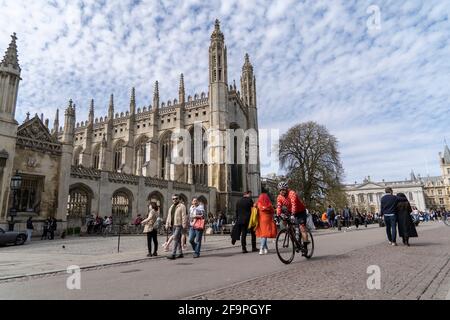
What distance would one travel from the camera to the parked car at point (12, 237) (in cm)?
1341

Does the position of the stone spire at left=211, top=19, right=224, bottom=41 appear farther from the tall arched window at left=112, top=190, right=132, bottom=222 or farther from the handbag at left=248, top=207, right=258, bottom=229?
the handbag at left=248, top=207, right=258, bottom=229

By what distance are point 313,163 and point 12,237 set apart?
26.9m

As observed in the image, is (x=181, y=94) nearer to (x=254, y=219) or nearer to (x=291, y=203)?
(x=254, y=219)

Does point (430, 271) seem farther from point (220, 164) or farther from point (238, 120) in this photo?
point (238, 120)

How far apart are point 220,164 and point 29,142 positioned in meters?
24.9

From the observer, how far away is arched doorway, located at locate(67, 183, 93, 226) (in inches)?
891

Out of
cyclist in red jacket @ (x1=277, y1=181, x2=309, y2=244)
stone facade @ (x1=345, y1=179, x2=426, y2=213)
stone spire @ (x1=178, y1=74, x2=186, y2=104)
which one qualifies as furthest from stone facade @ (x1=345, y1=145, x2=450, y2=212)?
cyclist in red jacket @ (x1=277, y1=181, x2=309, y2=244)

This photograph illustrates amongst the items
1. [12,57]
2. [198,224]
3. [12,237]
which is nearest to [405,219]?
[198,224]

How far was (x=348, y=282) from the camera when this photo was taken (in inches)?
184

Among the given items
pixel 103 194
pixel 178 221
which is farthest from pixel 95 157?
pixel 178 221

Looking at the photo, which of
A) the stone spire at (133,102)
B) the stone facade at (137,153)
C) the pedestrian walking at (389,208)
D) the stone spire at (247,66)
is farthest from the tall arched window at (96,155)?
the pedestrian walking at (389,208)

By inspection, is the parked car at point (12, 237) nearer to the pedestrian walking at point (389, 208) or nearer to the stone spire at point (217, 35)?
the pedestrian walking at point (389, 208)

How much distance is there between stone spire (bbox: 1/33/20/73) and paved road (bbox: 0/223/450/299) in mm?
15602
